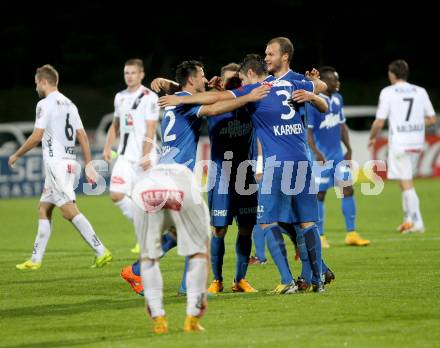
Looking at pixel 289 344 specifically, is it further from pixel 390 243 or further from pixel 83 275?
pixel 390 243

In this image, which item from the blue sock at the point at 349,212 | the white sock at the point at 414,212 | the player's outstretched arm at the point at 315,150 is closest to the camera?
the player's outstretched arm at the point at 315,150

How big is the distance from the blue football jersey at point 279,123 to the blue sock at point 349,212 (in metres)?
5.68

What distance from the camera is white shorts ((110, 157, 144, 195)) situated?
1552 centimetres

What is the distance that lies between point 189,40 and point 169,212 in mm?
35399

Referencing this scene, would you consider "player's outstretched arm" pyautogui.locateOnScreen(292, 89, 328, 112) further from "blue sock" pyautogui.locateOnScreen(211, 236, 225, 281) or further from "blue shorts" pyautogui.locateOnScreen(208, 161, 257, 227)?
"blue sock" pyautogui.locateOnScreen(211, 236, 225, 281)

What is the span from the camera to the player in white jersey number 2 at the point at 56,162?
13.6 metres

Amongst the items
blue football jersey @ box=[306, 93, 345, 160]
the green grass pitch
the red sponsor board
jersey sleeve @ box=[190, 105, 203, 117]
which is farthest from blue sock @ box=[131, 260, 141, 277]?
the red sponsor board

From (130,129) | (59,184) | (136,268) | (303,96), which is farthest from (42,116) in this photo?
(303,96)

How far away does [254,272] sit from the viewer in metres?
12.9

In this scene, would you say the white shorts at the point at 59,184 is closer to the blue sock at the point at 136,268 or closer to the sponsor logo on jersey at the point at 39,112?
the sponsor logo on jersey at the point at 39,112

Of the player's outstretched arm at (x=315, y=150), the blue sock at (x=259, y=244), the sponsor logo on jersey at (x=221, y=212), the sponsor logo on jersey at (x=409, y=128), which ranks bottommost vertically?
the blue sock at (x=259, y=244)

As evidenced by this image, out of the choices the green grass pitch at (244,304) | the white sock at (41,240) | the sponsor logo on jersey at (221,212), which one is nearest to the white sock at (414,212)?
the green grass pitch at (244,304)

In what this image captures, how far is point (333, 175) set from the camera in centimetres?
1584

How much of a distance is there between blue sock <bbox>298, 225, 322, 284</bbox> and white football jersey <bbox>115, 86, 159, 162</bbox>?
550 cm
